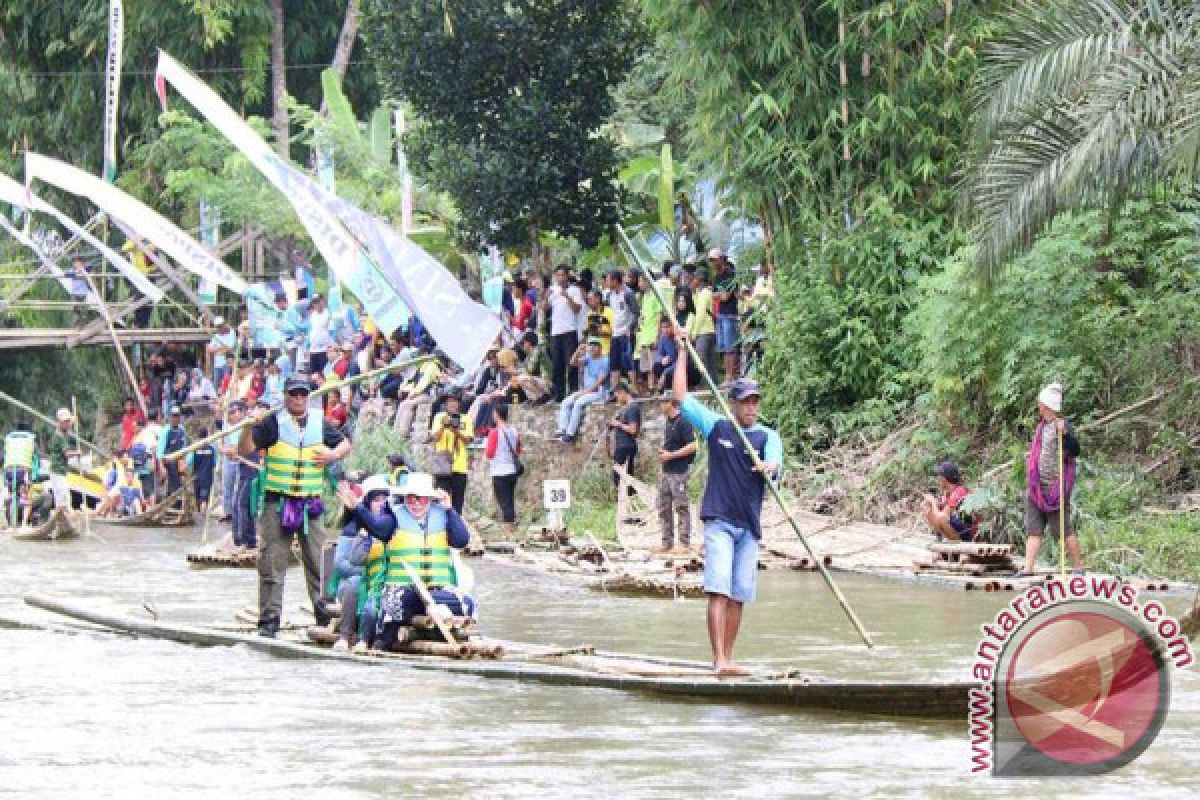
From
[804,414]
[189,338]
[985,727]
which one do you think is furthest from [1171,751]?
[189,338]

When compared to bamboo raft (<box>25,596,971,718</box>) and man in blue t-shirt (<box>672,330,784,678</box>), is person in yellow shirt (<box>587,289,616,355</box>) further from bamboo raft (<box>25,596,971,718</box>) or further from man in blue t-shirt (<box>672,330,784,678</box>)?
man in blue t-shirt (<box>672,330,784,678</box>)

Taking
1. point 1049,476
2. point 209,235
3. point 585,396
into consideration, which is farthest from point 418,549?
point 209,235

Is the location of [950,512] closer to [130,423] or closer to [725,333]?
[725,333]

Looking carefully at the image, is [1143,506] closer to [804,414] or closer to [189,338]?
[804,414]

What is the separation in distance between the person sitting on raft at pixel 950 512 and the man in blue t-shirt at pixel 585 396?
6.86 metres

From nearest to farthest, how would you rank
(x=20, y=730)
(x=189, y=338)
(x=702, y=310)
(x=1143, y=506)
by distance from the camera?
(x=20, y=730) < (x=1143, y=506) < (x=702, y=310) < (x=189, y=338)

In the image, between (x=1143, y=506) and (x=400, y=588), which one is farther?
(x=1143, y=506)

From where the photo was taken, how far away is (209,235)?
129 ft

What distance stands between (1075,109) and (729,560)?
8.34 meters

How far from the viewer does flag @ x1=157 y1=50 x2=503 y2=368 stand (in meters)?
16.0

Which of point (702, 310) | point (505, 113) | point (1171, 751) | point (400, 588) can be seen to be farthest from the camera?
point (505, 113)

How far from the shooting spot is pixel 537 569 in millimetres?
20734

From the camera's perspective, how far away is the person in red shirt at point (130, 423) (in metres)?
37.9

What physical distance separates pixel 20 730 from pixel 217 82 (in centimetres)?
2959
